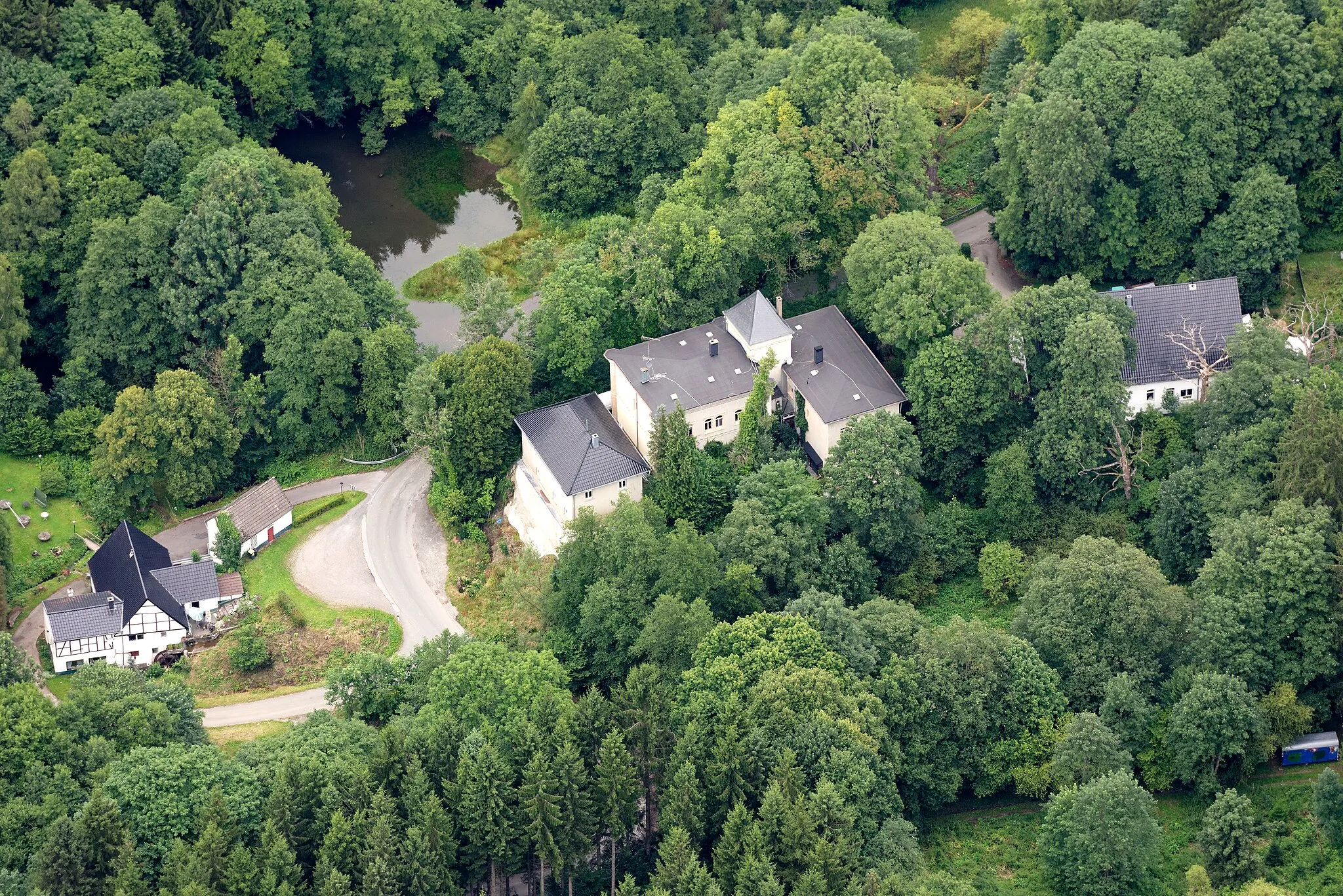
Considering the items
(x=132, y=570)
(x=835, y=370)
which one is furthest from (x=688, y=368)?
(x=132, y=570)

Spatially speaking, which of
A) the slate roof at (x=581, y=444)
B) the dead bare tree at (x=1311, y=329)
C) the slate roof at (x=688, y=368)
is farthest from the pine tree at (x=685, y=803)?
the dead bare tree at (x=1311, y=329)

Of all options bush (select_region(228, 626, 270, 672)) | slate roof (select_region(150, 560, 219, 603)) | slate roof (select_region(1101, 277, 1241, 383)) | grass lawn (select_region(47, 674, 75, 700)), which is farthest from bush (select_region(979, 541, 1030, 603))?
grass lawn (select_region(47, 674, 75, 700))

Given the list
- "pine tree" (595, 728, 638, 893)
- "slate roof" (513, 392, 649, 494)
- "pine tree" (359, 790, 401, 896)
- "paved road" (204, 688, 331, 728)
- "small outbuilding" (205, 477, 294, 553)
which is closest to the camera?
"pine tree" (359, 790, 401, 896)

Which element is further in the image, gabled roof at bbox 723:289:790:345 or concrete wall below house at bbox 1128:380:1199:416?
gabled roof at bbox 723:289:790:345

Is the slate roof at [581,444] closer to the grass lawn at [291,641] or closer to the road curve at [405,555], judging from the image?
the road curve at [405,555]

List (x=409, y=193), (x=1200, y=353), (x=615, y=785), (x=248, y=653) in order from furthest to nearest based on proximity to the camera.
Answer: (x=409, y=193)
(x=1200, y=353)
(x=248, y=653)
(x=615, y=785)

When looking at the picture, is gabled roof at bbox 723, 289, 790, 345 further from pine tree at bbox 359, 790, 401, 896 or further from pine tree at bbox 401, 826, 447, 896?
pine tree at bbox 401, 826, 447, 896

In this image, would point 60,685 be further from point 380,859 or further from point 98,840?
point 380,859

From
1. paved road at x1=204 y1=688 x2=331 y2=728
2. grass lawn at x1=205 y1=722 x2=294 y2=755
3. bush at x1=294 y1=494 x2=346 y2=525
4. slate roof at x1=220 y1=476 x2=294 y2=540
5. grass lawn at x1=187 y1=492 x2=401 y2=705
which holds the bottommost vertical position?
grass lawn at x1=205 y1=722 x2=294 y2=755
